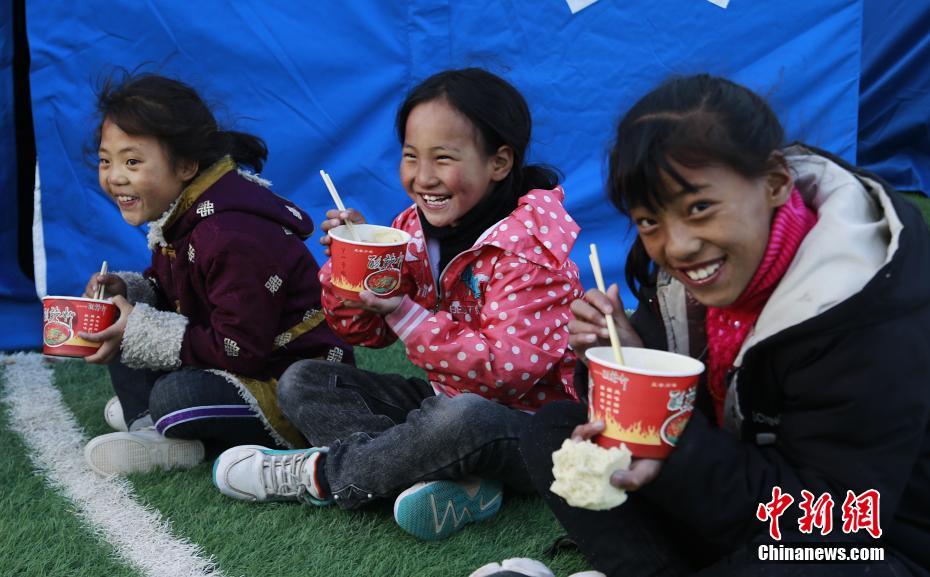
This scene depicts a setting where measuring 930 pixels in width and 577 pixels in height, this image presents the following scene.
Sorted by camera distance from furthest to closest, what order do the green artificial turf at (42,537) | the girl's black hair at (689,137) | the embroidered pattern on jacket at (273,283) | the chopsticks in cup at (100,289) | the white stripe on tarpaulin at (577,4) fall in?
the white stripe on tarpaulin at (577,4) < the chopsticks in cup at (100,289) < the embroidered pattern on jacket at (273,283) < the green artificial turf at (42,537) < the girl's black hair at (689,137)

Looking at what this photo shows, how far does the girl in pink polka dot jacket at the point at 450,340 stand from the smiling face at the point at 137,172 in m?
0.55

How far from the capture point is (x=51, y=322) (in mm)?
2312

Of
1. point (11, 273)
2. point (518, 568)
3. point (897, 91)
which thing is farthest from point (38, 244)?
point (897, 91)

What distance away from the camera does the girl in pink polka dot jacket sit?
1976 millimetres

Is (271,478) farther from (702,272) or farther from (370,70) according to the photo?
(370,70)

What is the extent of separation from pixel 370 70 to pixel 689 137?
226 cm

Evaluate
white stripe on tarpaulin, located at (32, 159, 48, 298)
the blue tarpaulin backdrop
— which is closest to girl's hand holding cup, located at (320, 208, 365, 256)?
the blue tarpaulin backdrop

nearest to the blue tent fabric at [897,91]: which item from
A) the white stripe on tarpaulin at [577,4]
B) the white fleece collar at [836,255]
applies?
the white stripe on tarpaulin at [577,4]

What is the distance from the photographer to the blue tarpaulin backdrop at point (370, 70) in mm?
3217

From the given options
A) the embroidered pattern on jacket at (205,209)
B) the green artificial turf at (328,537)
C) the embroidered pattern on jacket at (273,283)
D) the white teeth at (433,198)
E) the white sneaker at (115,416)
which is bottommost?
the green artificial turf at (328,537)

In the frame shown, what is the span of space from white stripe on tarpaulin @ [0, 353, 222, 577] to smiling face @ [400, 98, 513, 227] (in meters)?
0.90

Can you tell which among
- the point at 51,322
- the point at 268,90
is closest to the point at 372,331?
the point at 51,322

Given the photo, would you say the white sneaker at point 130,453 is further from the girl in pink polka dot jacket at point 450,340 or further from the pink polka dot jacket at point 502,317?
the pink polka dot jacket at point 502,317

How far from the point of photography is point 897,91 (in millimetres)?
5719
